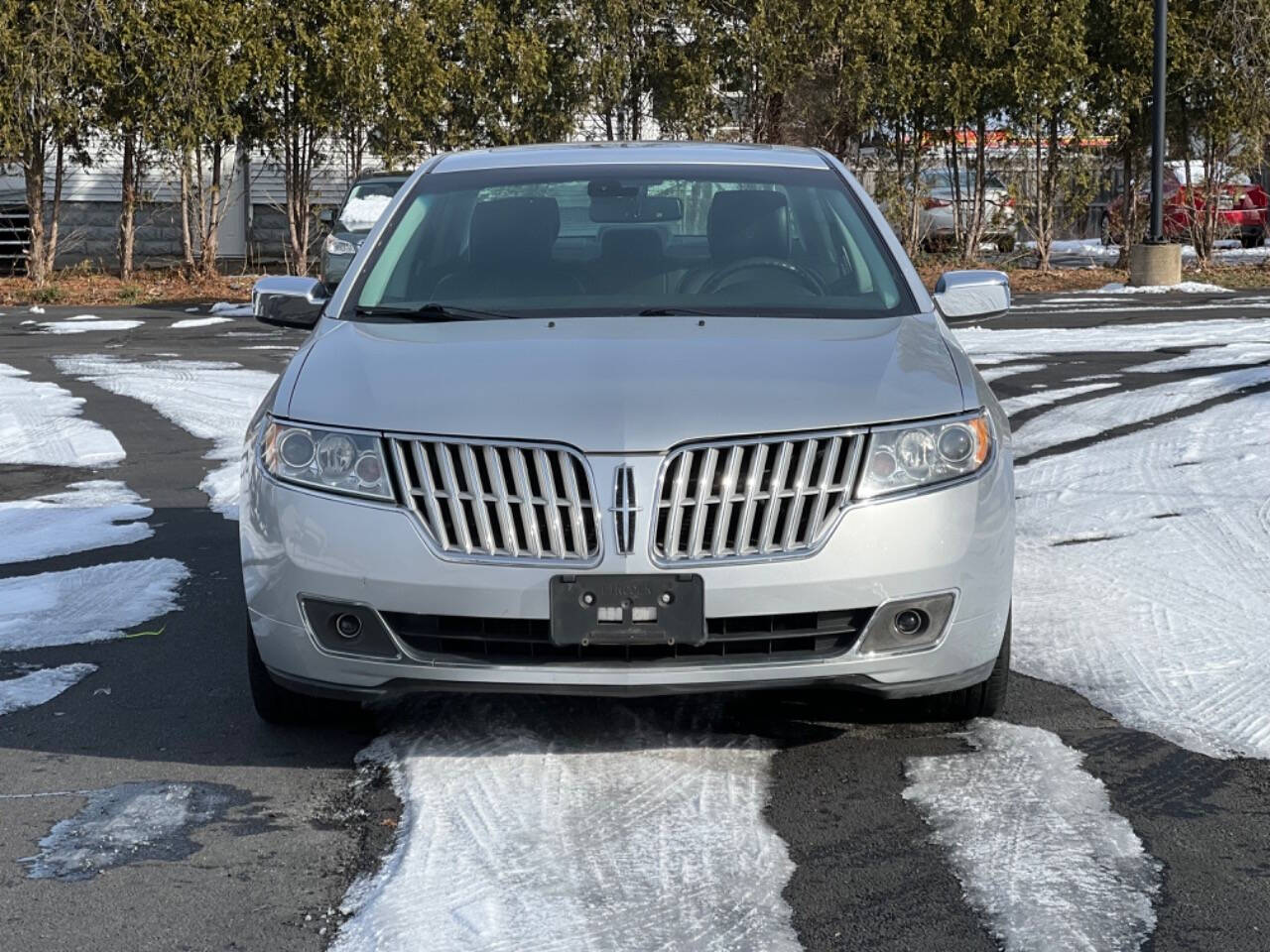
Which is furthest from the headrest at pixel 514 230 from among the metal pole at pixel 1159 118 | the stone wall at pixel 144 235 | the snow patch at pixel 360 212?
the stone wall at pixel 144 235

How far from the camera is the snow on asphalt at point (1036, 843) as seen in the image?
3.47 meters

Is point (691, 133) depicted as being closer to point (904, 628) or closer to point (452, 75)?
point (452, 75)

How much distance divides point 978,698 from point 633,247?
1746 millimetres

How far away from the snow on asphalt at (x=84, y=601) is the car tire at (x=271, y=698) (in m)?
1.21

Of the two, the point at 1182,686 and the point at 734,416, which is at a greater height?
the point at 734,416

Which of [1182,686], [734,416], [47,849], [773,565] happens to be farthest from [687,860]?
[1182,686]

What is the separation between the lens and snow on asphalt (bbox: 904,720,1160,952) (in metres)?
3.47

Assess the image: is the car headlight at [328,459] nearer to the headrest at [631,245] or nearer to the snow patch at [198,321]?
the headrest at [631,245]

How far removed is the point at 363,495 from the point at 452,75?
21158 mm

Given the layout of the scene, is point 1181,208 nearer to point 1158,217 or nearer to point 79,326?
point 1158,217

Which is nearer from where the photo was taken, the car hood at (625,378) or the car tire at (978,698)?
the car hood at (625,378)

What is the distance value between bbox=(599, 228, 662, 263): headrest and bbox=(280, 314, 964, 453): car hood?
57 cm

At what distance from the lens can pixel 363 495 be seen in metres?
4.25

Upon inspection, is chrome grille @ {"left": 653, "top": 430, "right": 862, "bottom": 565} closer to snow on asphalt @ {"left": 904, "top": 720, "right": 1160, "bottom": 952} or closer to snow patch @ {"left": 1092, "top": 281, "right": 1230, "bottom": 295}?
snow on asphalt @ {"left": 904, "top": 720, "right": 1160, "bottom": 952}
